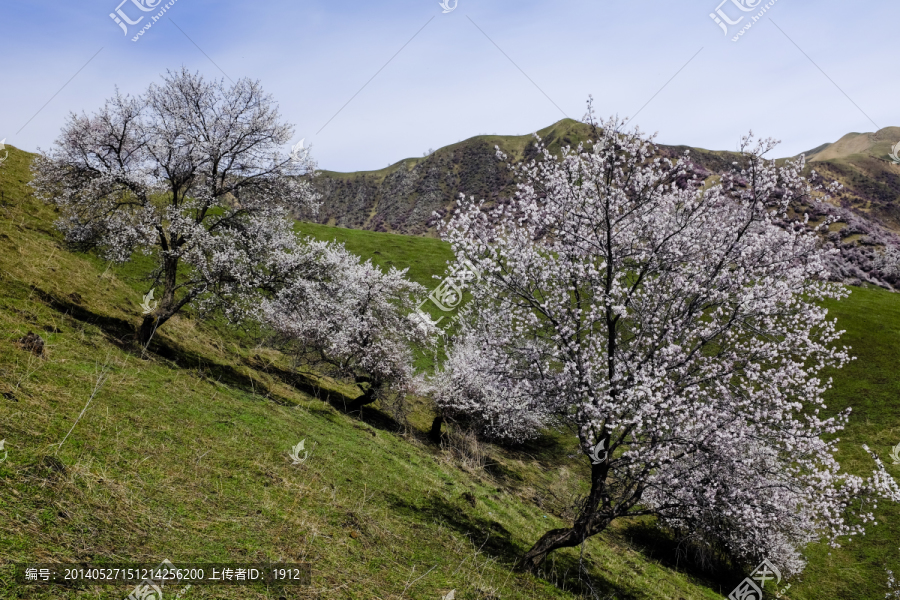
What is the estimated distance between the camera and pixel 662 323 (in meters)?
12.3

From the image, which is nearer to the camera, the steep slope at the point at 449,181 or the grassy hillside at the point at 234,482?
the grassy hillside at the point at 234,482

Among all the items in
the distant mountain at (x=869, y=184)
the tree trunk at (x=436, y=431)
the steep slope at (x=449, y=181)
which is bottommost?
the tree trunk at (x=436, y=431)

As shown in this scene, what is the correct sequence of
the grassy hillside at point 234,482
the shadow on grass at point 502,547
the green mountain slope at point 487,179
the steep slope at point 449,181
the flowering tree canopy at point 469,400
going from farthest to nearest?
the steep slope at point 449,181
the green mountain slope at point 487,179
the flowering tree canopy at point 469,400
the shadow on grass at point 502,547
the grassy hillside at point 234,482

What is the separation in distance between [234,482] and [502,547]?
7.42 m

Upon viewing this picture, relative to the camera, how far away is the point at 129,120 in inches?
744

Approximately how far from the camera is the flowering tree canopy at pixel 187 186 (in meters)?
19.1

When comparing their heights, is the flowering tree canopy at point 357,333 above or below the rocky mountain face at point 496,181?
below

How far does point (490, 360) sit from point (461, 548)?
488cm

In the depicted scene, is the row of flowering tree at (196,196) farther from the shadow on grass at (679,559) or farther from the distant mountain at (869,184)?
the distant mountain at (869,184)

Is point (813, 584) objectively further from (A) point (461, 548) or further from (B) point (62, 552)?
(B) point (62, 552)
